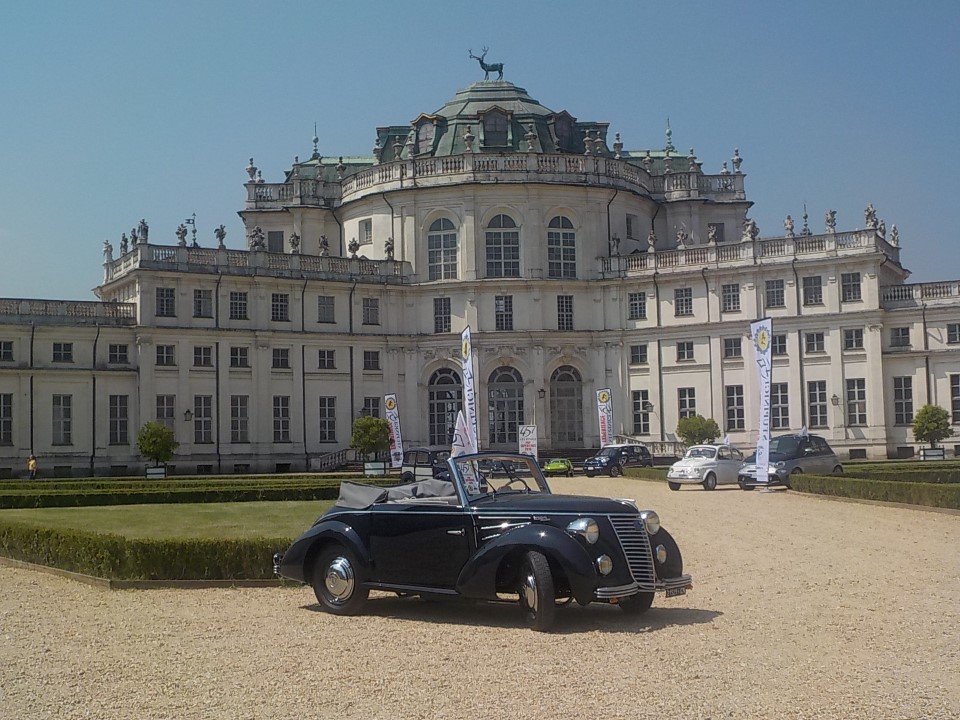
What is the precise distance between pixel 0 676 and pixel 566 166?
55933mm

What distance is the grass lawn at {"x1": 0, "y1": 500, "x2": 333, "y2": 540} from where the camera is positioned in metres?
22.8

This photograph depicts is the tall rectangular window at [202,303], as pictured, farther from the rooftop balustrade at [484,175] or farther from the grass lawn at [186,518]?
the grass lawn at [186,518]

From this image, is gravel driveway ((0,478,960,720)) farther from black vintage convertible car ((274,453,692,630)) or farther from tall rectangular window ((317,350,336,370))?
tall rectangular window ((317,350,336,370))

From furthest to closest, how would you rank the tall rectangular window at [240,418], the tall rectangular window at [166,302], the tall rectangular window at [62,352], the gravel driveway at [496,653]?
the tall rectangular window at [240,418], the tall rectangular window at [166,302], the tall rectangular window at [62,352], the gravel driveway at [496,653]

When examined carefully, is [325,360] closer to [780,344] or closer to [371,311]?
[371,311]

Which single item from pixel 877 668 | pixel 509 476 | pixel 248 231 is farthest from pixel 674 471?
pixel 248 231

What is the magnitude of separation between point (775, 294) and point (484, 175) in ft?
52.7

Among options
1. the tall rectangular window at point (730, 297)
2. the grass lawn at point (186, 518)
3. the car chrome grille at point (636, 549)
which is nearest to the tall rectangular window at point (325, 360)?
the tall rectangular window at point (730, 297)

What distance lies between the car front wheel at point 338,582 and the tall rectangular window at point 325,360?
47411 mm

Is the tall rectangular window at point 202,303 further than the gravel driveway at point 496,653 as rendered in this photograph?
Yes

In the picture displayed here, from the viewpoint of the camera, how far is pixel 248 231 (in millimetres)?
72188

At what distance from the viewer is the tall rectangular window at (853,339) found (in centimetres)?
5838

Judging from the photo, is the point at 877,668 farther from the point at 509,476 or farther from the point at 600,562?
the point at 509,476

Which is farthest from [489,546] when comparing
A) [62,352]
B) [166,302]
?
[166,302]
